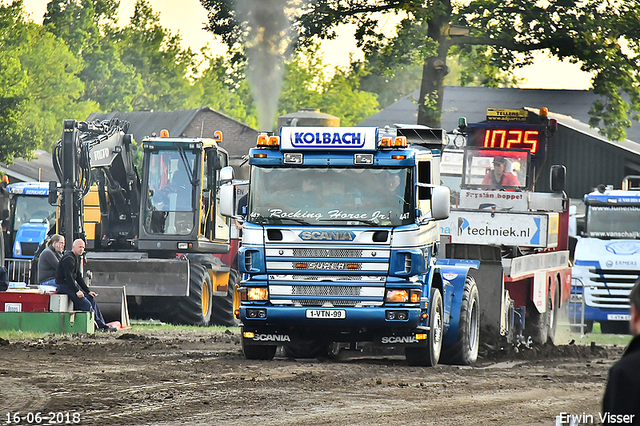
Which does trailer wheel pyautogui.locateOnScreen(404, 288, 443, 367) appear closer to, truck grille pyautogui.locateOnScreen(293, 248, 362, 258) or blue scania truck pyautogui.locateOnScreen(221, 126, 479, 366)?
A: blue scania truck pyautogui.locateOnScreen(221, 126, 479, 366)

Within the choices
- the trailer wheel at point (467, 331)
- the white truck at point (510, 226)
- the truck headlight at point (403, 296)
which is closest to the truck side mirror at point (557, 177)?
the white truck at point (510, 226)

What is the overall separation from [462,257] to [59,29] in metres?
58.1

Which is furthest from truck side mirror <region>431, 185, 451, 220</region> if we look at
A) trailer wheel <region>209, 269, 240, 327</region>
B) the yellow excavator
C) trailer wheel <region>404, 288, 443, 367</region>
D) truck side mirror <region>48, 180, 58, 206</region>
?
trailer wheel <region>209, 269, 240, 327</region>

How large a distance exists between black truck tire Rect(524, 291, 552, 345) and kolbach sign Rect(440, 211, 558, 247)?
1.13 metres

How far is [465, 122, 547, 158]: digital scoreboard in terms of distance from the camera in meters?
22.8

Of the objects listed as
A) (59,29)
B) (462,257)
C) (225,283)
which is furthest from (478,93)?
(462,257)

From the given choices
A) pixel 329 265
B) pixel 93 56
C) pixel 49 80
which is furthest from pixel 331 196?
pixel 93 56

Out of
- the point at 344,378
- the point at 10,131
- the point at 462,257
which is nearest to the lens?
the point at 344,378

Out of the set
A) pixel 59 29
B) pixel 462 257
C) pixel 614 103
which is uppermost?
pixel 59 29

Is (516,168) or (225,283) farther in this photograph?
(225,283)

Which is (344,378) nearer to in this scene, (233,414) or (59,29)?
(233,414)

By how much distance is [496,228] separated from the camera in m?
18.9

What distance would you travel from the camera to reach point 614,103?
1166 inches

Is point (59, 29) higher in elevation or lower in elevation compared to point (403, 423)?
higher
